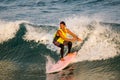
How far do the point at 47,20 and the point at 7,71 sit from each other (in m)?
9.01

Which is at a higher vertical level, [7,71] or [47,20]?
[47,20]

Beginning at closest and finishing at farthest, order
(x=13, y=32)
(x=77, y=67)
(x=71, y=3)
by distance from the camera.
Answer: (x=77, y=67) < (x=13, y=32) < (x=71, y=3)

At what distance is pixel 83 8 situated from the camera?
75.8ft

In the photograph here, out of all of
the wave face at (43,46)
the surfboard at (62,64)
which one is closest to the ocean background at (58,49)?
the wave face at (43,46)

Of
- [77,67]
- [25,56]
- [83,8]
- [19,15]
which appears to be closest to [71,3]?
[83,8]

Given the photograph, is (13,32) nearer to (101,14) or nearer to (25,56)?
(25,56)

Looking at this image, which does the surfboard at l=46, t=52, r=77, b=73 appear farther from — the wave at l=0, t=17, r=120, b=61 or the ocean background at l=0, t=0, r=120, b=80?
the wave at l=0, t=17, r=120, b=61

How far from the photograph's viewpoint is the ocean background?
11380 mm

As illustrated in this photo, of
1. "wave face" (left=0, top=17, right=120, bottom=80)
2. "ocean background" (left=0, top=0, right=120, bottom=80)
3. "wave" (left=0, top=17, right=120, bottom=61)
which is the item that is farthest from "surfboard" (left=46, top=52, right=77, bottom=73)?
"wave" (left=0, top=17, right=120, bottom=61)

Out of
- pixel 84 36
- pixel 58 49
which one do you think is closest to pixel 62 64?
pixel 58 49

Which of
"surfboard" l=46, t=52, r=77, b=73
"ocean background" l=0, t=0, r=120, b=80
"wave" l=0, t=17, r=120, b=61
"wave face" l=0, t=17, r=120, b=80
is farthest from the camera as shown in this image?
"wave" l=0, t=17, r=120, b=61

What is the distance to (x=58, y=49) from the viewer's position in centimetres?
1422

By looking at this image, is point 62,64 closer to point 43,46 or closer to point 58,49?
point 58,49

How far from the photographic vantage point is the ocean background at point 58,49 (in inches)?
448
